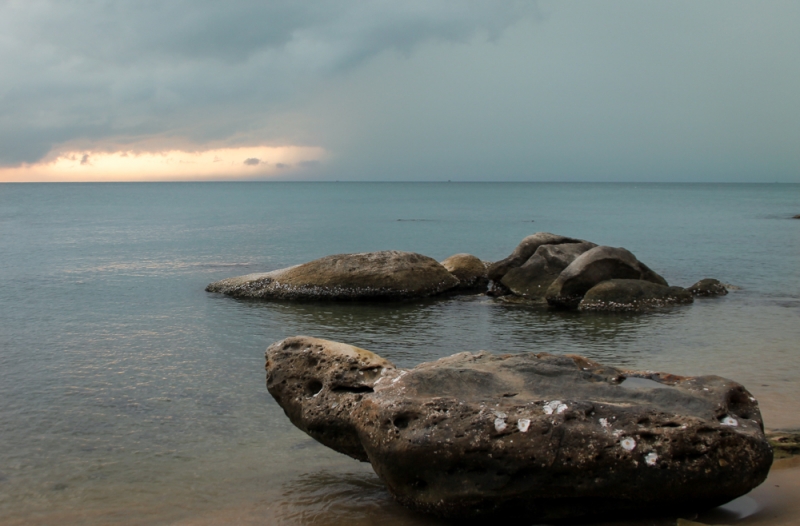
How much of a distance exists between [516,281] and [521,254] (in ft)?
4.75

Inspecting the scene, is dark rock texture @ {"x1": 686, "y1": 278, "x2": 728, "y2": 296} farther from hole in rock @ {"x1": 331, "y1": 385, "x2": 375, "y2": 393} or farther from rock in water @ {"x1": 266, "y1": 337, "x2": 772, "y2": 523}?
hole in rock @ {"x1": 331, "y1": 385, "x2": 375, "y2": 393}

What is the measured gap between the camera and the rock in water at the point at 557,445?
20.7 ft

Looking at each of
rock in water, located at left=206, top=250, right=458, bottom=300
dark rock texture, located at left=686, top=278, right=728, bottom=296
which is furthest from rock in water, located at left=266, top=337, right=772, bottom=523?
dark rock texture, located at left=686, top=278, right=728, bottom=296

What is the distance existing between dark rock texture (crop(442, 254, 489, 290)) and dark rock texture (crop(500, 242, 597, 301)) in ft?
4.16

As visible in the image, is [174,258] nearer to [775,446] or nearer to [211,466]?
[211,466]

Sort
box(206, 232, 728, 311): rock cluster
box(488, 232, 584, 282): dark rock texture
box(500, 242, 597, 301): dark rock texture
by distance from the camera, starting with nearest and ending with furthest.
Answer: box(206, 232, 728, 311): rock cluster, box(500, 242, 597, 301): dark rock texture, box(488, 232, 584, 282): dark rock texture

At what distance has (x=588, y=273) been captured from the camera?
67.1ft

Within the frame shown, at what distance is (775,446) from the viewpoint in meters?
8.30

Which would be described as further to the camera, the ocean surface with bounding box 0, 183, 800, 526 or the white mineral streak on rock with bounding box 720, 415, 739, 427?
the ocean surface with bounding box 0, 183, 800, 526

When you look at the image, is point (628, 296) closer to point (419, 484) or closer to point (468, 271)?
point (468, 271)

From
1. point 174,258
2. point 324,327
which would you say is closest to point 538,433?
point 324,327

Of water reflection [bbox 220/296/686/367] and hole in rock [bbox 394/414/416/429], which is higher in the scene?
hole in rock [bbox 394/414/416/429]

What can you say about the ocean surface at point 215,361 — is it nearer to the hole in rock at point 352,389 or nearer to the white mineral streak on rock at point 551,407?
the hole in rock at point 352,389

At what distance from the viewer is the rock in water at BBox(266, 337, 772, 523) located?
6301 millimetres
